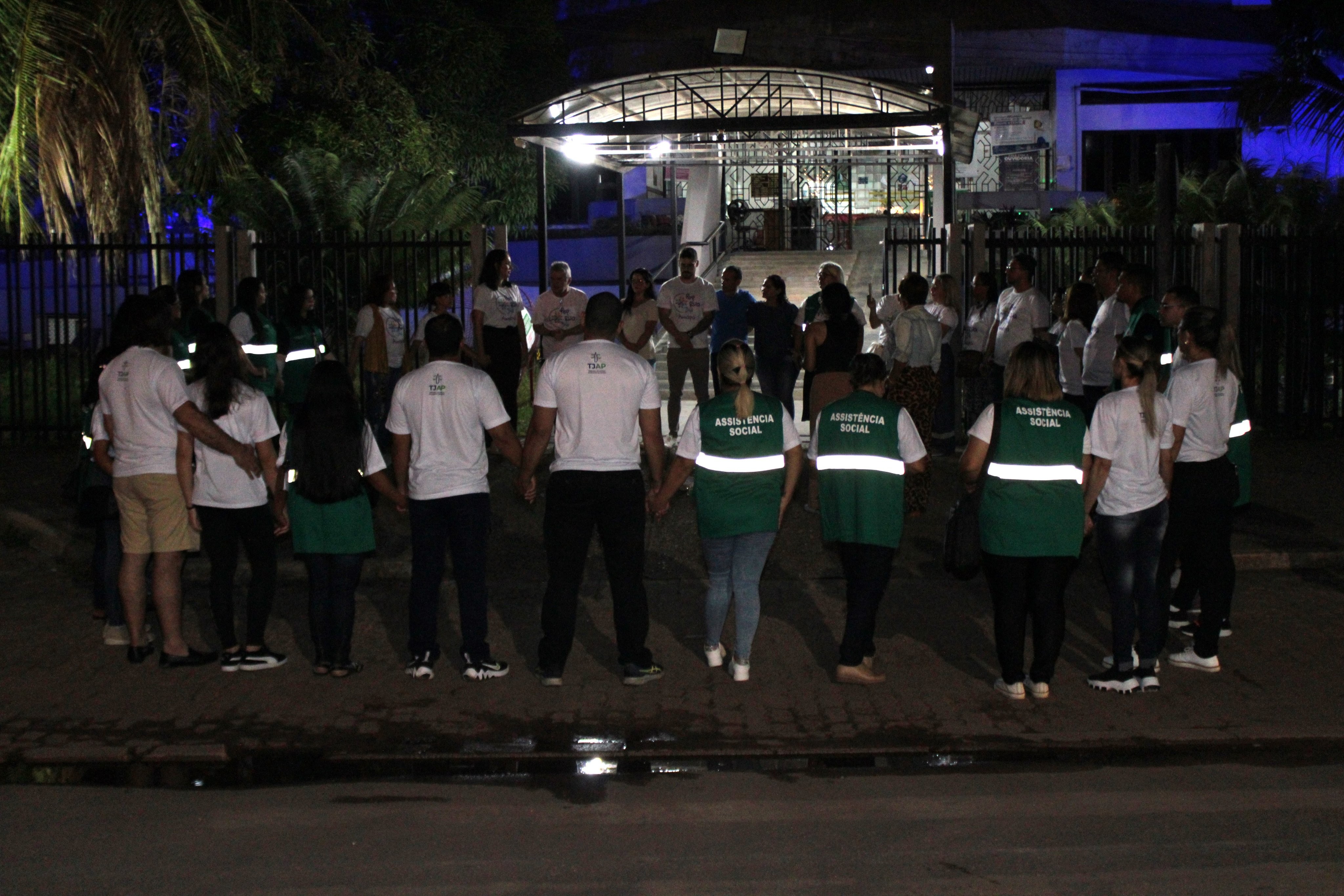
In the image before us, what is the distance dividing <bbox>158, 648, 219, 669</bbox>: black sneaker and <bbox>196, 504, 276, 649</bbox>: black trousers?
0.59 ft

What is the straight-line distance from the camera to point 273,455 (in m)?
7.30

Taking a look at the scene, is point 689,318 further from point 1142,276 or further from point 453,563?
point 453,563

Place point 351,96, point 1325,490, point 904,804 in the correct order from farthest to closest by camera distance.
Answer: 1. point 351,96
2. point 1325,490
3. point 904,804

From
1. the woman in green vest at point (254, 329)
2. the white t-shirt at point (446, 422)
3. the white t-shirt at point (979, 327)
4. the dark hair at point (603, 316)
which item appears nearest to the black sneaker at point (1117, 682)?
the dark hair at point (603, 316)

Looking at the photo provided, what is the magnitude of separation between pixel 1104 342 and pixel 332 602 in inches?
238

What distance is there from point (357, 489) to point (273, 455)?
19.8 inches

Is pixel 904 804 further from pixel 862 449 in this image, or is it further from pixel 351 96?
pixel 351 96

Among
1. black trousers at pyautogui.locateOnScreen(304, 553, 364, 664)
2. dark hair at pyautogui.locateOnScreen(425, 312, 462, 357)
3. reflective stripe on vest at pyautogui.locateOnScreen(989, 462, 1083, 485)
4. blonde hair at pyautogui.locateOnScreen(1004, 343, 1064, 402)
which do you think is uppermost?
dark hair at pyautogui.locateOnScreen(425, 312, 462, 357)

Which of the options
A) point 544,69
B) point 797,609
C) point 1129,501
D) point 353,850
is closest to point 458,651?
point 797,609

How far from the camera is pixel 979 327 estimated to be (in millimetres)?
12250

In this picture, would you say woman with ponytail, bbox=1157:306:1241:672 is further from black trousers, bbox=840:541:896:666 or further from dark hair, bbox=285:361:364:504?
dark hair, bbox=285:361:364:504

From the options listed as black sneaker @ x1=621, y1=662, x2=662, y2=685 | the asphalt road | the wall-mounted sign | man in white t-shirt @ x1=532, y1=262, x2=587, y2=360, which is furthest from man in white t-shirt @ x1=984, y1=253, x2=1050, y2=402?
the wall-mounted sign

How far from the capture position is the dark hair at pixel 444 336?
23.4 feet

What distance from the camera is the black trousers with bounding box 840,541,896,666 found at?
7.07 m
